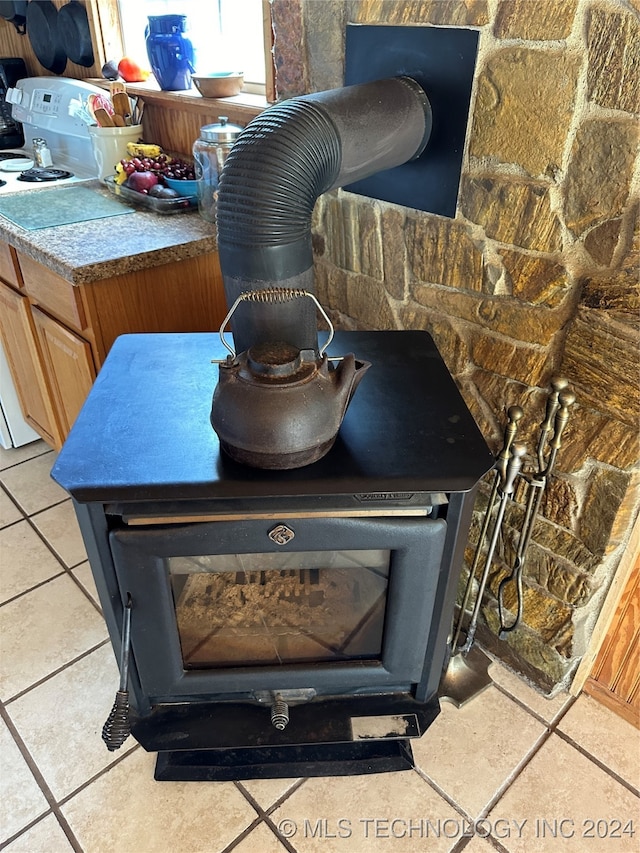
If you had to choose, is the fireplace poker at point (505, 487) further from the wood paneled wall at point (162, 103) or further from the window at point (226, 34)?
the window at point (226, 34)

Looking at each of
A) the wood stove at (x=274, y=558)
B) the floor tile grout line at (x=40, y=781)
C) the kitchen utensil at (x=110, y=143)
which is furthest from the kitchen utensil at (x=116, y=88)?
the floor tile grout line at (x=40, y=781)

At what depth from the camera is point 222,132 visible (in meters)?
1.69

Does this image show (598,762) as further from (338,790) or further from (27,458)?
(27,458)

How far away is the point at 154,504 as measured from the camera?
95cm

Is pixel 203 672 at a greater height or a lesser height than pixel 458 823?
greater

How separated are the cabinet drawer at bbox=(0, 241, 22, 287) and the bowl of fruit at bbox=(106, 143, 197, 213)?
391 mm

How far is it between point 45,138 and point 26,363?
100 centimetres

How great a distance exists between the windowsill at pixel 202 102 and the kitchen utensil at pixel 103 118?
13 cm

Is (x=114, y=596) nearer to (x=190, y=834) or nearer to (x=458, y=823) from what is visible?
A: (x=190, y=834)

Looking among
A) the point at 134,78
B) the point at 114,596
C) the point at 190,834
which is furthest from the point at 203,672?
the point at 134,78

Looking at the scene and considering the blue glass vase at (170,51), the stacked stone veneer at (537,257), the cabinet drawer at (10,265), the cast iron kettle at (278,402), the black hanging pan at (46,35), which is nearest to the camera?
the cast iron kettle at (278,402)

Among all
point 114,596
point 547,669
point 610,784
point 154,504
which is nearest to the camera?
point 154,504

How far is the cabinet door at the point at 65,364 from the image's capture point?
1.67 meters

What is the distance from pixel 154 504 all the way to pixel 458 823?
915mm
